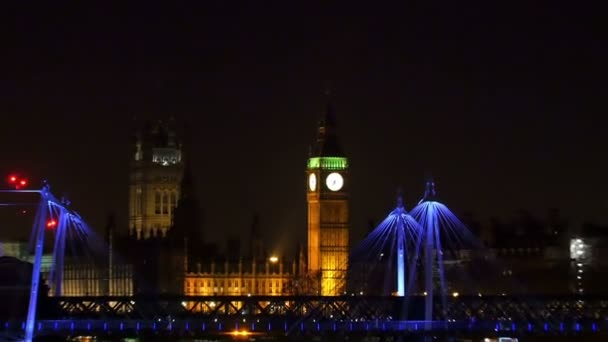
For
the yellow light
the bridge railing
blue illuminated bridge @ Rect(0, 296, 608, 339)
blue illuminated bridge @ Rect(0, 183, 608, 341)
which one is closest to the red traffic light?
blue illuminated bridge @ Rect(0, 183, 608, 341)

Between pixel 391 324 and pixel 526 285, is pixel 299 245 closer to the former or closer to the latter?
pixel 526 285

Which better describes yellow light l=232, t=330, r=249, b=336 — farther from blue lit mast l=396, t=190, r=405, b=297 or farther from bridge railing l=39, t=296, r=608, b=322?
blue lit mast l=396, t=190, r=405, b=297

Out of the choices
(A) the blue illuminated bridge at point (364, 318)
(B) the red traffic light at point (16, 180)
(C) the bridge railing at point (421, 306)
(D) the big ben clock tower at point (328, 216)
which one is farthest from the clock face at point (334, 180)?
(B) the red traffic light at point (16, 180)

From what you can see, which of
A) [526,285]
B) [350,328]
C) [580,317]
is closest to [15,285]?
[350,328]

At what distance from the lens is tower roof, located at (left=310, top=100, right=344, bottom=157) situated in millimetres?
190375

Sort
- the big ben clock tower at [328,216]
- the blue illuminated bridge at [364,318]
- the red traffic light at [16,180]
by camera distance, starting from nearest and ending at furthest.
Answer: the red traffic light at [16,180] → the blue illuminated bridge at [364,318] → the big ben clock tower at [328,216]

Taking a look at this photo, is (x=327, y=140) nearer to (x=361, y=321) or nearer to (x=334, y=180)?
(x=334, y=180)

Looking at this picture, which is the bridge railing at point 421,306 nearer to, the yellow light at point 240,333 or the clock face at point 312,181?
the yellow light at point 240,333

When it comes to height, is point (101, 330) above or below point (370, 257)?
below

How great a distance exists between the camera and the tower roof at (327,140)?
190 m

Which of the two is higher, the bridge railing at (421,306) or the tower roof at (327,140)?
the tower roof at (327,140)

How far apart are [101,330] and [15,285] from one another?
402 inches

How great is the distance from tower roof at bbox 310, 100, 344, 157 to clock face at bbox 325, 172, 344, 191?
6.77ft

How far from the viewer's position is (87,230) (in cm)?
11394
